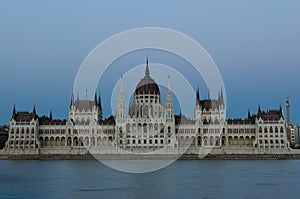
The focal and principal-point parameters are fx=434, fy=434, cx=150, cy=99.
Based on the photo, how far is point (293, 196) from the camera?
31094 mm

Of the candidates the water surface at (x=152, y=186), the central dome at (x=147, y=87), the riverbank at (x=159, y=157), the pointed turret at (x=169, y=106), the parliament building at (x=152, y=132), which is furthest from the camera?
the central dome at (x=147, y=87)

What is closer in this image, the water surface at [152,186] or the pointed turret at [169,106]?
the water surface at [152,186]

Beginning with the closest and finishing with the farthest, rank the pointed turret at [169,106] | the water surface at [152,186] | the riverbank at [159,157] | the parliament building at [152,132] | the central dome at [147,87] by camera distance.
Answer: the water surface at [152,186] → the riverbank at [159,157] → the parliament building at [152,132] → the pointed turret at [169,106] → the central dome at [147,87]

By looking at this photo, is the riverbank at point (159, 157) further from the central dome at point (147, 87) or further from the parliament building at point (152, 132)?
the central dome at point (147, 87)

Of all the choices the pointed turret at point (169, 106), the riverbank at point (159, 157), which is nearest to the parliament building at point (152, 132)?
the pointed turret at point (169, 106)

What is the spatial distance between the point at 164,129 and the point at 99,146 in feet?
46.9

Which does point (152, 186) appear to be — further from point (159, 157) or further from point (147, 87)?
point (147, 87)

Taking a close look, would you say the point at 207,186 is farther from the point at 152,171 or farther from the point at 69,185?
the point at 152,171

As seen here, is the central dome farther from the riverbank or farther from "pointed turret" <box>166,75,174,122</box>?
the riverbank

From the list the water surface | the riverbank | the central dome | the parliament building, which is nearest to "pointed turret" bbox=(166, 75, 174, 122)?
the parliament building

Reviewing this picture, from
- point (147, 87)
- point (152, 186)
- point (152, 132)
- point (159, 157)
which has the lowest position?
point (152, 186)

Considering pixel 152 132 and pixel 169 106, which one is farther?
pixel 169 106

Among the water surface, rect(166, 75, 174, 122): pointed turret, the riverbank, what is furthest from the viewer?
rect(166, 75, 174, 122): pointed turret

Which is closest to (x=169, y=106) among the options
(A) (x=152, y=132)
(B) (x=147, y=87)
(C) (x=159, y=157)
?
(A) (x=152, y=132)
